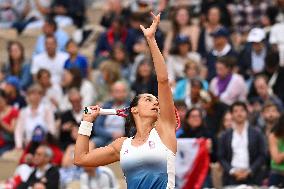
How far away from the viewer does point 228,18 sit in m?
18.3

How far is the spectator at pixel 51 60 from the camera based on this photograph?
17562 mm

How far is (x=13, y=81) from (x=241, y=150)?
14.9ft

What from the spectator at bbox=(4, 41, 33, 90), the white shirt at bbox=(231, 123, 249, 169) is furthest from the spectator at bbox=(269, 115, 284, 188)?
the spectator at bbox=(4, 41, 33, 90)

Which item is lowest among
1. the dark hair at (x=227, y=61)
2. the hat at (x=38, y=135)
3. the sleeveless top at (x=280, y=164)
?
the sleeveless top at (x=280, y=164)

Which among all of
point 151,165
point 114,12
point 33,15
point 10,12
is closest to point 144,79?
point 114,12

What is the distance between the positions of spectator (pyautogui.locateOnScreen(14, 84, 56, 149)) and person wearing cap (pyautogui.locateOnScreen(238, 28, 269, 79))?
8.92 ft

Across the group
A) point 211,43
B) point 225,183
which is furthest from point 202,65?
point 225,183

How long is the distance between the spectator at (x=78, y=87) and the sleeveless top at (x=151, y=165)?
7038 millimetres

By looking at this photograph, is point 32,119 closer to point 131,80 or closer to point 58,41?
point 131,80

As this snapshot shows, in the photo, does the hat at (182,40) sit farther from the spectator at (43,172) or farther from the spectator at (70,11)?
the spectator at (70,11)

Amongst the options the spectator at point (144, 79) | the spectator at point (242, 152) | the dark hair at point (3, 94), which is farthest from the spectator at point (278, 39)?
the dark hair at point (3, 94)

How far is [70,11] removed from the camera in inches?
795

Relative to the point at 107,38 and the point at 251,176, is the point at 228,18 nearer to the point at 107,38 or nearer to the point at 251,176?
the point at 107,38

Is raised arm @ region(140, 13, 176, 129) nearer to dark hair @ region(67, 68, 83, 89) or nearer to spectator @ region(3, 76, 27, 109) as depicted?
dark hair @ region(67, 68, 83, 89)
